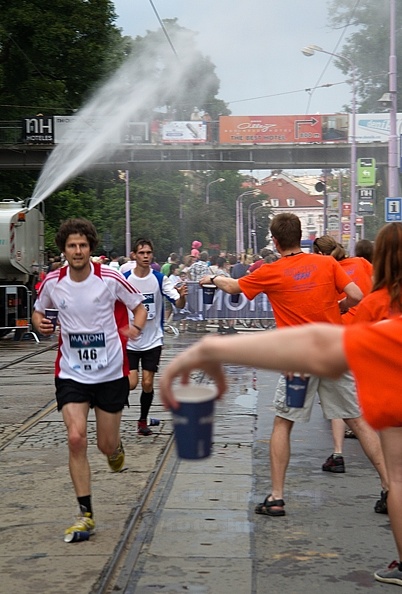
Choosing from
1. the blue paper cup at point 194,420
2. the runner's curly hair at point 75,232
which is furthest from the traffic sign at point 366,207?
the blue paper cup at point 194,420

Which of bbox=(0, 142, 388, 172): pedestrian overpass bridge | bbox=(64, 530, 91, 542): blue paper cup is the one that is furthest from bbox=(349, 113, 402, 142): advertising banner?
bbox=(64, 530, 91, 542): blue paper cup

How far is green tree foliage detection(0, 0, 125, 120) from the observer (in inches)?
1412

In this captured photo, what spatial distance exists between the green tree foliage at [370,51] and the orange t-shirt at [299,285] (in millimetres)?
55570

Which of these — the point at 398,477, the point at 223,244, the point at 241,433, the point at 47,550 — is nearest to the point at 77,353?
the point at 47,550

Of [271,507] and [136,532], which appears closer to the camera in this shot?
[136,532]

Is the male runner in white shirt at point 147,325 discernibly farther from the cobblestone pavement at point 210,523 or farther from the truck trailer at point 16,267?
the truck trailer at point 16,267

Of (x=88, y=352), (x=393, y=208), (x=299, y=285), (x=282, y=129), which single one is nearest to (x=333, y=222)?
(x=282, y=129)

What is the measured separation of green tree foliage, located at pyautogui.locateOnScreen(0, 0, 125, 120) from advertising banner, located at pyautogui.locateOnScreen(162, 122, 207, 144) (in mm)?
18859

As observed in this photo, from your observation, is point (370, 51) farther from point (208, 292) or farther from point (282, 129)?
point (208, 292)

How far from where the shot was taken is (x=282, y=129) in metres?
61.0

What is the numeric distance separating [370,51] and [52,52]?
33424 millimetres

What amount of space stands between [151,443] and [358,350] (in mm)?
6834

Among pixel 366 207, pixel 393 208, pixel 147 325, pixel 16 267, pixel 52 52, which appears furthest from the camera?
pixel 366 207

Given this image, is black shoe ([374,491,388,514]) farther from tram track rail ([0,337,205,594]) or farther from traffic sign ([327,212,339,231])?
traffic sign ([327,212,339,231])
